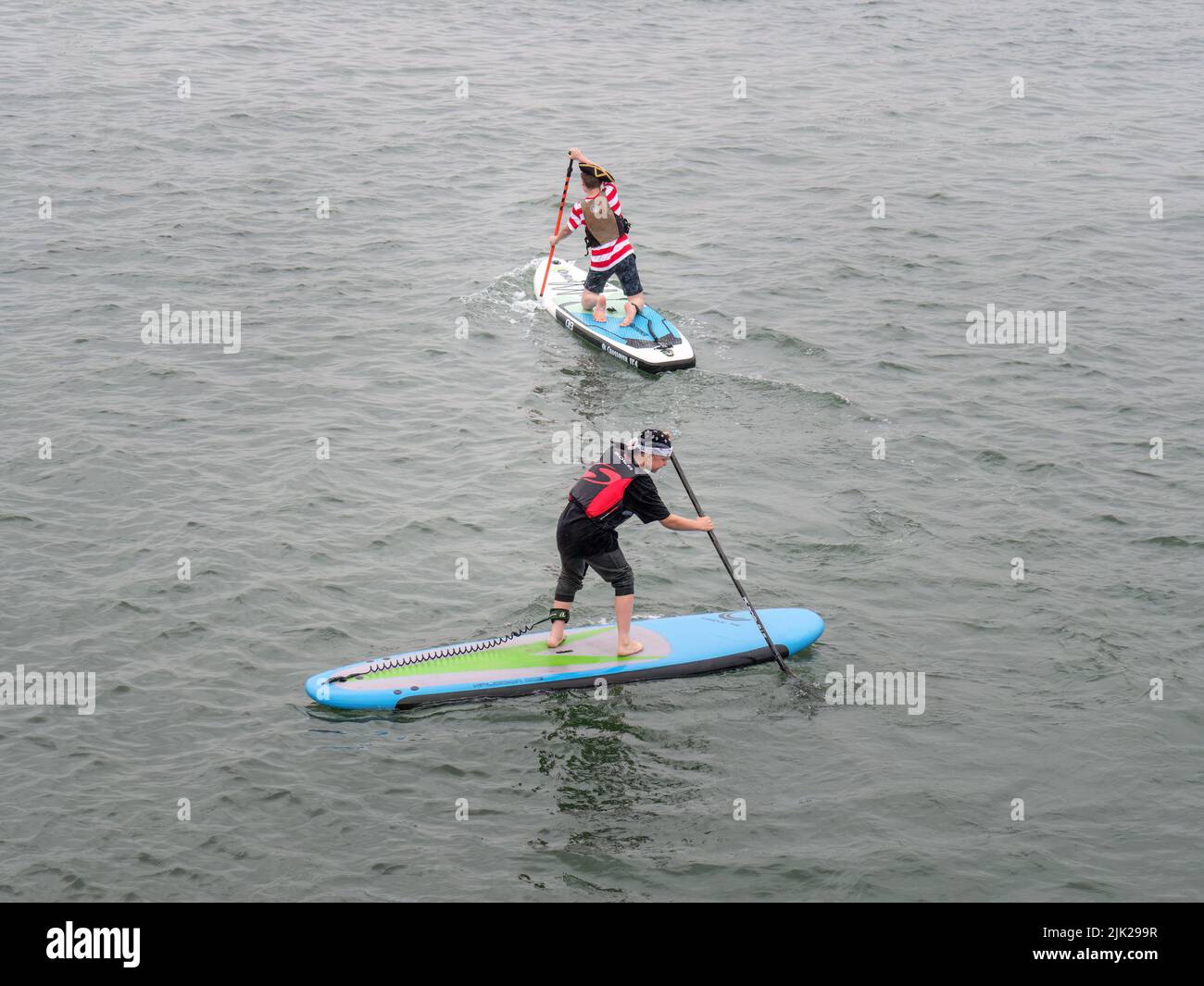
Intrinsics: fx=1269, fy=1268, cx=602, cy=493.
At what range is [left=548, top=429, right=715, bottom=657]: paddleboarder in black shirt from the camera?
1016 centimetres

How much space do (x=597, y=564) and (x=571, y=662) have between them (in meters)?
0.84

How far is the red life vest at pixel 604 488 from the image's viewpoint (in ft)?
33.3

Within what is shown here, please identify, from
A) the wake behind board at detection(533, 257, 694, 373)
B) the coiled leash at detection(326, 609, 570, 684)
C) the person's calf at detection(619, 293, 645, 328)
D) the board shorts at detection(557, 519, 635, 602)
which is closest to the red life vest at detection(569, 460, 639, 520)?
the board shorts at detection(557, 519, 635, 602)

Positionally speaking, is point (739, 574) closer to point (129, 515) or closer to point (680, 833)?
point (680, 833)

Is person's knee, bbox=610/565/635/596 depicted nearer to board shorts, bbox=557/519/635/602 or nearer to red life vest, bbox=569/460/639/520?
board shorts, bbox=557/519/635/602

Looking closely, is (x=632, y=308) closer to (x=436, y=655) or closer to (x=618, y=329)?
(x=618, y=329)

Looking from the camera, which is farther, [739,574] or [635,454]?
[739,574]

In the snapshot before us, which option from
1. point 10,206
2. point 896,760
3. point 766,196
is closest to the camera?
point 896,760

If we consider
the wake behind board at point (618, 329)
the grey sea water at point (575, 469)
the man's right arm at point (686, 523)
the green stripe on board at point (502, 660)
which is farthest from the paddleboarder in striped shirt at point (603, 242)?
the green stripe on board at point (502, 660)

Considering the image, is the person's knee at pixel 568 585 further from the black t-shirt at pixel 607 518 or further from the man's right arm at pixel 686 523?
the man's right arm at pixel 686 523

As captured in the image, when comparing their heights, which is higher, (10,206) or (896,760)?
(10,206)
